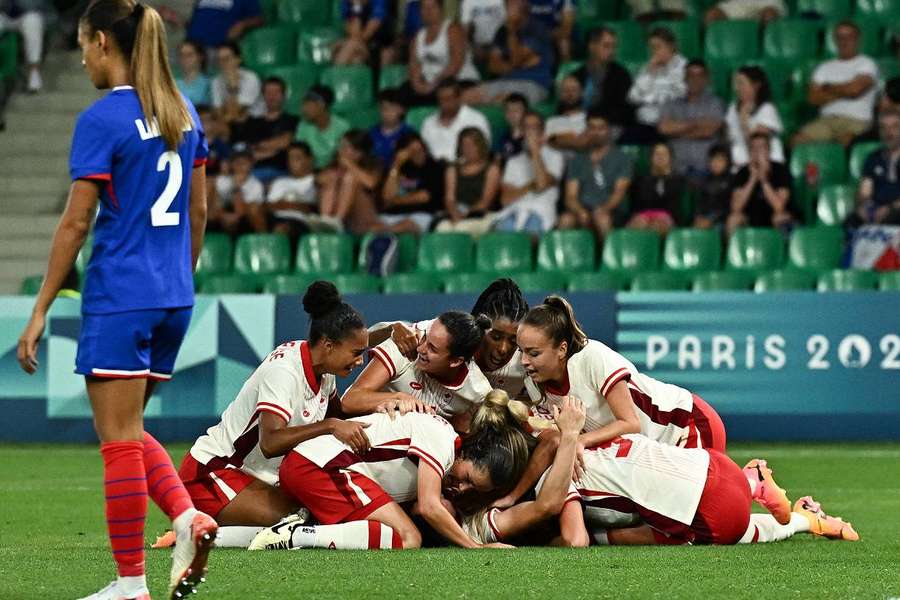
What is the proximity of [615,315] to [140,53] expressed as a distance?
7.62 metres

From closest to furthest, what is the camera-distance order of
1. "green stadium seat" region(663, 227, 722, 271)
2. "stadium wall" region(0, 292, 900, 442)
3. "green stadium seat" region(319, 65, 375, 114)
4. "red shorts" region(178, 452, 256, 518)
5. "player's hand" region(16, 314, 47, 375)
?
"player's hand" region(16, 314, 47, 375) → "red shorts" region(178, 452, 256, 518) → "stadium wall" region(0, 292, 900, 442) → "green stadium seat" region(663, 227, 722, 271) → "green stadium seat" region(319, 65, 375, 114)

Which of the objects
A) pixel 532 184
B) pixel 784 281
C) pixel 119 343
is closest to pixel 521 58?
pixel 532 184

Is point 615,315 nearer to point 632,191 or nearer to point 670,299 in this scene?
point 670,299

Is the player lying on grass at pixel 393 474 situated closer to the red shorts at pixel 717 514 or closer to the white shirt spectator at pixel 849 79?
the red shorts at pixel 717 514

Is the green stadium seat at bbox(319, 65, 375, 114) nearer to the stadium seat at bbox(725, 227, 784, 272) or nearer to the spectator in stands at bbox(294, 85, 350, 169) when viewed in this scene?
the spectator in stands at bbox(294, 85, 350, 169)

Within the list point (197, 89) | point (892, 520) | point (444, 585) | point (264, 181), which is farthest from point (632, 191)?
point (444, 585)

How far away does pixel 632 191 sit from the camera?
13188 mm

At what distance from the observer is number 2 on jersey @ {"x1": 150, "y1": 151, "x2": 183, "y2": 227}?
469cm

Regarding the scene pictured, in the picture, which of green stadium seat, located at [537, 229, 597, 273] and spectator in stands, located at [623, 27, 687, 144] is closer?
green stadium seat, located at [537, 229, 597, 273]

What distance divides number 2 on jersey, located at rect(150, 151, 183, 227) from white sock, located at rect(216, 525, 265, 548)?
228cm

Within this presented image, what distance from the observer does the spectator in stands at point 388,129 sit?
45.5 ft

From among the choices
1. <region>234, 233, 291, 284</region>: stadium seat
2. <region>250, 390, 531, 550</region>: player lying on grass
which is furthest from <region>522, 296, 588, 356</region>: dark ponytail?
<region>234, 233, 291, 284</region>: stadium seat

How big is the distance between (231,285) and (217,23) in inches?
147

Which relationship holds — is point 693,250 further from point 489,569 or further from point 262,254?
point 489,569
